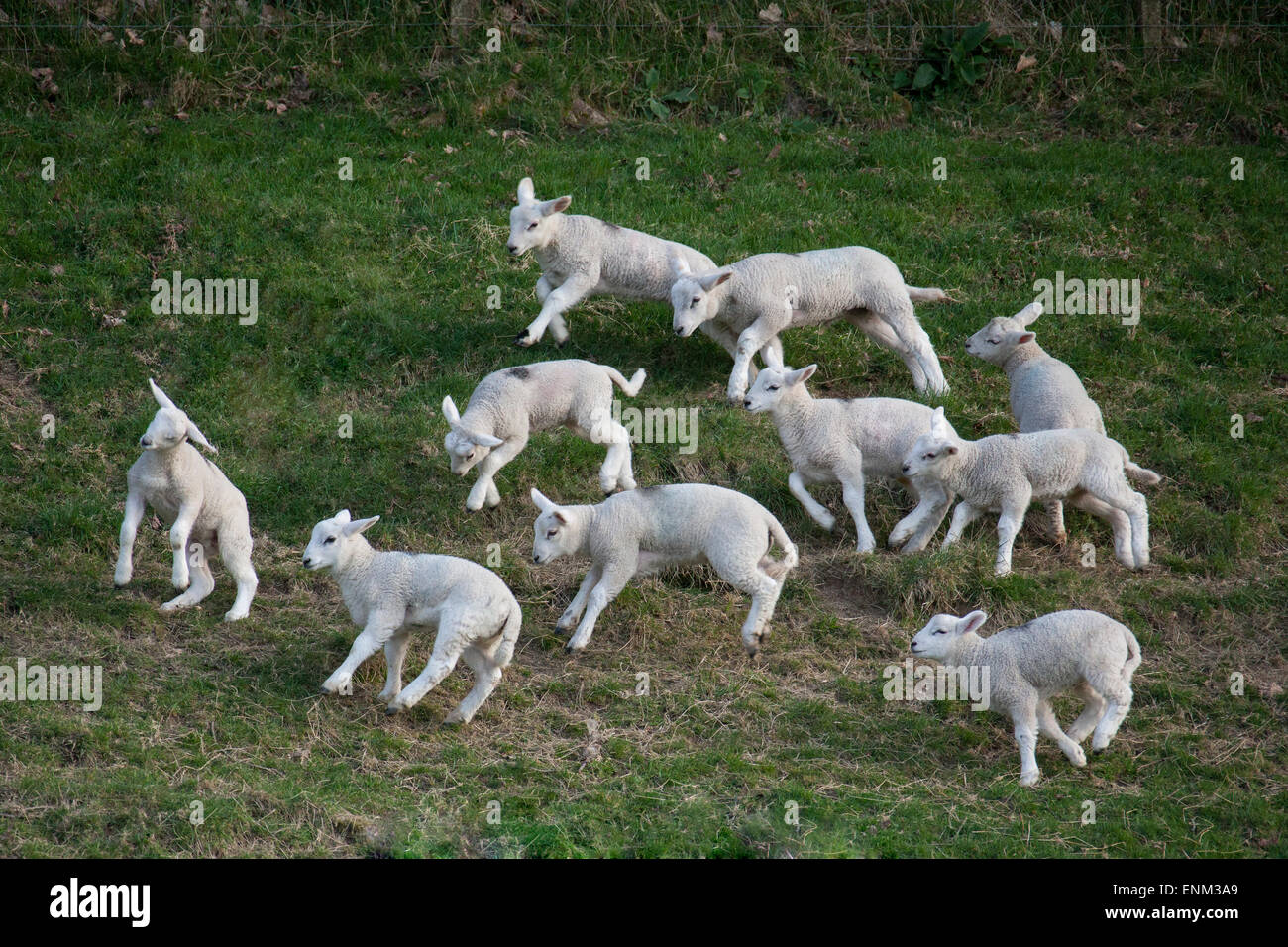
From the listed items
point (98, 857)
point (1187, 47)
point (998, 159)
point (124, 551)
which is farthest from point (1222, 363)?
point (98, 857)

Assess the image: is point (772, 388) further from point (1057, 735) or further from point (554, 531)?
point (1057, 735)

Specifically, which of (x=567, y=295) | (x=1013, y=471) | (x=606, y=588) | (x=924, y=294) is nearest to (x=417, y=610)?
(x=606, y=588)

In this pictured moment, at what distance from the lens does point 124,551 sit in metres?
10.4

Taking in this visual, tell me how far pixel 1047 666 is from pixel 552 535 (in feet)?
11.1

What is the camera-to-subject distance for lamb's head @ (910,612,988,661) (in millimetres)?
9484

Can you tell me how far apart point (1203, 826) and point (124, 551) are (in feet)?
23.4

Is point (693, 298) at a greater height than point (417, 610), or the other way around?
point (693, 298)

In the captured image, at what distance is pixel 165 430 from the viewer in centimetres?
1006

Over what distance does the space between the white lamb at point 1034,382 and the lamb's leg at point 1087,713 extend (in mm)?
2554

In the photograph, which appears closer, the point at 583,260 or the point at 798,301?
the point at 798,301

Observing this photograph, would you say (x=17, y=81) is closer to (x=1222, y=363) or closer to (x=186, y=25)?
(x=186, y=25)

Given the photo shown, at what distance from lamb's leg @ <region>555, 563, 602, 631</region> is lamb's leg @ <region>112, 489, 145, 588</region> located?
2961 mm

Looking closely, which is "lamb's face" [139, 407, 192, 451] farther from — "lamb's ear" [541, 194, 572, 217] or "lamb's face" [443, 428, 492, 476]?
"lamb's ear" [541, 194, 572, 217]

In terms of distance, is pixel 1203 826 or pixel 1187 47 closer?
pixel 1203 826
